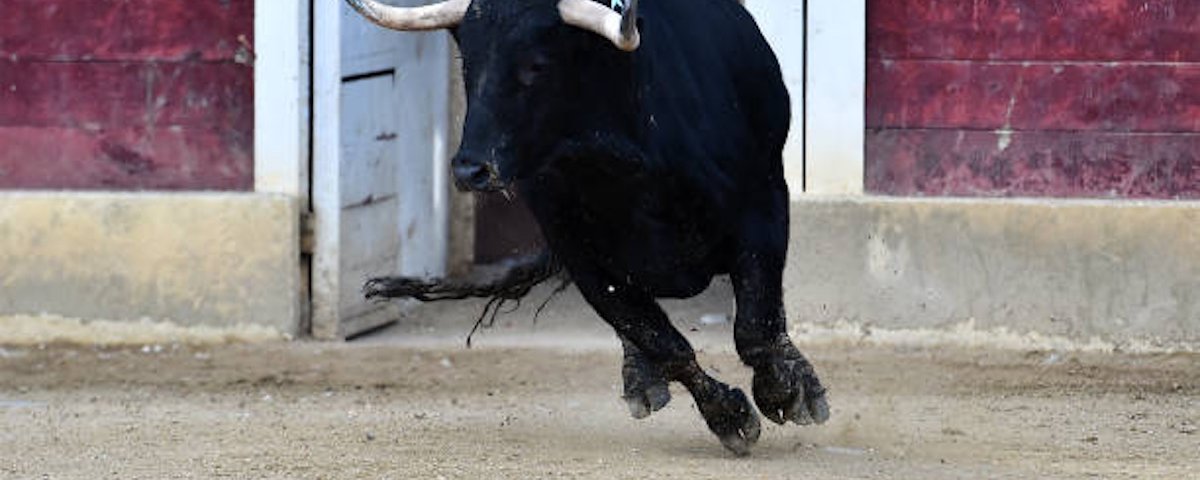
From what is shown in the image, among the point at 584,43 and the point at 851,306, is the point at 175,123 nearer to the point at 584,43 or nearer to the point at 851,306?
the point at 851,306

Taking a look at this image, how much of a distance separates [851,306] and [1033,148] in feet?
2.62

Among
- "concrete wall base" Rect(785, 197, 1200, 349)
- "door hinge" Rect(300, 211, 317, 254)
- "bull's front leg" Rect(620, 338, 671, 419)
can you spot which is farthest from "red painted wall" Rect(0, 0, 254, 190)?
"bull's front leg" Rect(620, 338, 671, 419)

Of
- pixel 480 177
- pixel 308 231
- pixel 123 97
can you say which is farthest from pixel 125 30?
pixel 480 177

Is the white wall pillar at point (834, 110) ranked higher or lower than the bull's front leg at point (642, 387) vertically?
higher

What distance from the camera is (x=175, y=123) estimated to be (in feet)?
33.7

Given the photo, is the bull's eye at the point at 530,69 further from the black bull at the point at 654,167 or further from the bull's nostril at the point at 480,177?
the bull's nostril at the point at 480,177

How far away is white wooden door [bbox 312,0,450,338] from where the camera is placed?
10.1 meters

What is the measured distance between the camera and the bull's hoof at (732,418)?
796 centimetres

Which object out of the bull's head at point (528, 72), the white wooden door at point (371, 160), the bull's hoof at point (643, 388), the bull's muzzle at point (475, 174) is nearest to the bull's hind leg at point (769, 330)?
the bull's hoof at point (643, 388)

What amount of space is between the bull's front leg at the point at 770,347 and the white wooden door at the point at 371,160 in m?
2.52

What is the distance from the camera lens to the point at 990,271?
1002cm

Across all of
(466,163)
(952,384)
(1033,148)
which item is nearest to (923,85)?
(1033,148)

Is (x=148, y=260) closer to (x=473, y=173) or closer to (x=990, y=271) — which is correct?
(x=990, y=271)

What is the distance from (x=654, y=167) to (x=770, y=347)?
Result: 624 millimetres
